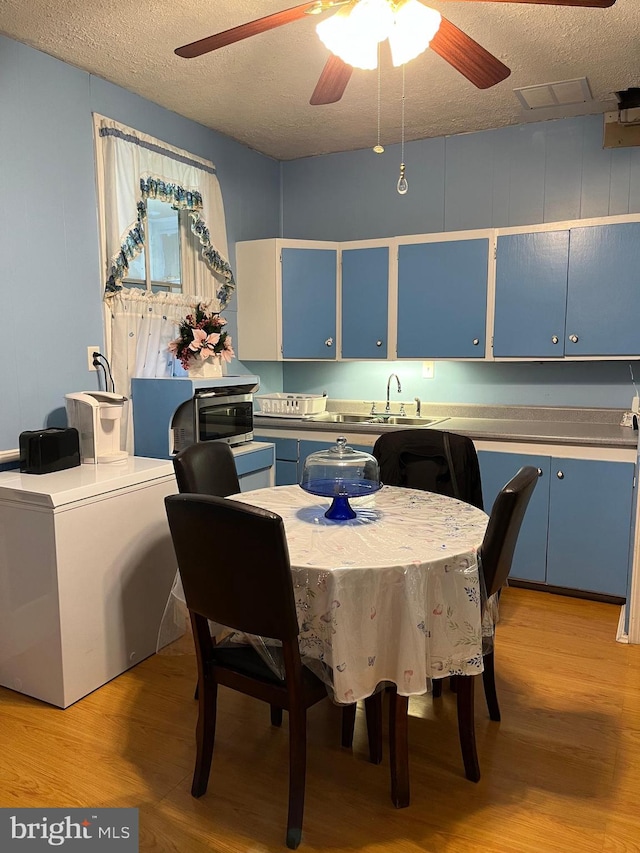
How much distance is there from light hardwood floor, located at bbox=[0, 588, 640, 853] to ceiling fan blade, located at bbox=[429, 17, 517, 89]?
7.38 feet

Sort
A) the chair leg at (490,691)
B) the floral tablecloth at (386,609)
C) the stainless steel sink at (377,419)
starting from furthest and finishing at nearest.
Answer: the stainless steel sink at (377,419) < the chair leg at (490,691) < the floral tablecloth at (386,609)

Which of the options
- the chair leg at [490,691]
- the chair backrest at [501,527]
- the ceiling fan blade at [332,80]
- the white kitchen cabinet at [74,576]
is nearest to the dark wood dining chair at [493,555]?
the chair backrest at [501,527]

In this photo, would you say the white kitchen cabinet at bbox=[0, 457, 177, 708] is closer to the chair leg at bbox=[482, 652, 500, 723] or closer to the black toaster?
the black toaster

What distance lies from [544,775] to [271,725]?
3.08 ft

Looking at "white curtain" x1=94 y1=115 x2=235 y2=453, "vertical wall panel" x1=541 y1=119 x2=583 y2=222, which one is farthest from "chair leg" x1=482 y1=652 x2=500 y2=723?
"vertical wall panel" x1=541 y1=119 x2=583 y2=222

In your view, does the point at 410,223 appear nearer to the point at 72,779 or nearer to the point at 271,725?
the point at 271,725

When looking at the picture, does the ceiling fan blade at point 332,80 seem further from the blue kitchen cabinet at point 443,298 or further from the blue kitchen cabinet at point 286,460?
the blue kitchen cabinet at point 286,460

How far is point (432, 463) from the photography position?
9.09 ft

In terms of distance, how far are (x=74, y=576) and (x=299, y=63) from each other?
249 centimetres

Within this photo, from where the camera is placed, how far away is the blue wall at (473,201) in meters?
3.65

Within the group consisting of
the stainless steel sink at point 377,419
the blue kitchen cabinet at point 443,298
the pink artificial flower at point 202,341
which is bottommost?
the stainless steel sink at point 377,419

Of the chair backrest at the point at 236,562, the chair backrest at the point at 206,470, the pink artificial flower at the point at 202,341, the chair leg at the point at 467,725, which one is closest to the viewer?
the chair backrest at the point at 236,562

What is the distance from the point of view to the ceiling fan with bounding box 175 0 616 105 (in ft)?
5.95

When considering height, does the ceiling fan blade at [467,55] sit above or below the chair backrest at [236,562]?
above
